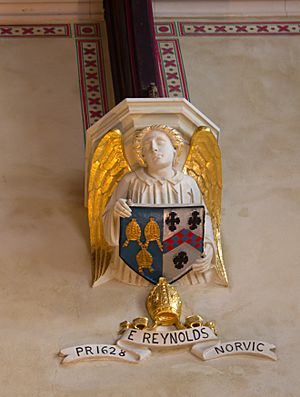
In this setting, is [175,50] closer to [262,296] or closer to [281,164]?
[281,164]

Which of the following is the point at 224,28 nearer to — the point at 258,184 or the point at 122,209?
the point at 258,184

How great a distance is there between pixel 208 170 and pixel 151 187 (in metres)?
0.44

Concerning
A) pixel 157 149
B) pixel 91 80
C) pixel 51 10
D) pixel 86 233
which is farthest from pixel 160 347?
pixel 51 10

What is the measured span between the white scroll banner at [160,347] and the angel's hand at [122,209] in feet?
1.89

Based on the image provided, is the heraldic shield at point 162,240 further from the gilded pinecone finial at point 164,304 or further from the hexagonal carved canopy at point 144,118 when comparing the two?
the hexagonal carved canopy at point 144,118

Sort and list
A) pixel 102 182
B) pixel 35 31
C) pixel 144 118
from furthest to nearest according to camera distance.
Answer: pixel 35 31, pixel 102 182, pixel 144 118

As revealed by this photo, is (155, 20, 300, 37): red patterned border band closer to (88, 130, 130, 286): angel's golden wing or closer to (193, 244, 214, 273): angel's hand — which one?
(88, 130, 130, 286): angel's golden wing

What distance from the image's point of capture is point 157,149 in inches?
269

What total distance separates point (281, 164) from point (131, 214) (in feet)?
4.22

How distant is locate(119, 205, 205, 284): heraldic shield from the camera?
6660mm

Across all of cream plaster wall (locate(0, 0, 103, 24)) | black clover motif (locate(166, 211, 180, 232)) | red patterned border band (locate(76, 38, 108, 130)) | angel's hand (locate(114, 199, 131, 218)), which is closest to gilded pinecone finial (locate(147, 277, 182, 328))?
black clover motif (locate(166, 211, 180, 232))

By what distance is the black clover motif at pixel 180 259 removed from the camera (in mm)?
6746

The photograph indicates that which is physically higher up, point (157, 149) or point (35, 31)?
point (35, 31)

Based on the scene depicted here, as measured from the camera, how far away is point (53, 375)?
6.45 metres
